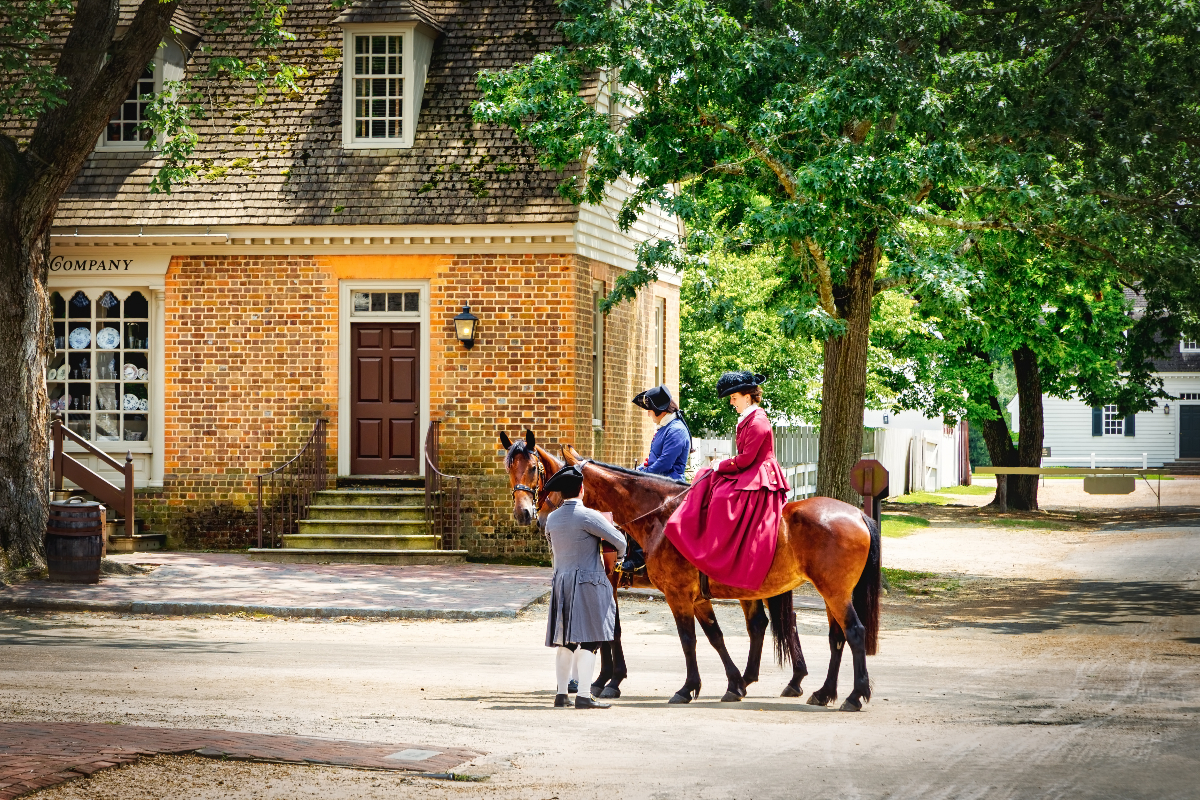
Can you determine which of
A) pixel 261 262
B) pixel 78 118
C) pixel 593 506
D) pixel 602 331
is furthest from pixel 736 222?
pixel 593 506

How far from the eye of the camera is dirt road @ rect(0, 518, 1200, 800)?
7195 millimetres

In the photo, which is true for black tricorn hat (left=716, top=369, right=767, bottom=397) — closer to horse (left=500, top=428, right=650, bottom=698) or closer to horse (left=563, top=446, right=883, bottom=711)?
horse (left=563, top=446, right=883, bottom=711)

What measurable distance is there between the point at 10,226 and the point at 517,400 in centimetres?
716

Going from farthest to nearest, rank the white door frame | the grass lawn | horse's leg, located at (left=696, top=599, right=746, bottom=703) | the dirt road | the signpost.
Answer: the grass lawn
the white door frame
the signpost
horse's leg, located at (left=696, top=599, right=746, bottom=703)
the dirt road

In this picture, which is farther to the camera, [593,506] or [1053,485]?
[1053,485]

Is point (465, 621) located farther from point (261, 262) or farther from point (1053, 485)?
point (1053, 485)

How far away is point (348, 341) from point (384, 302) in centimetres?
79

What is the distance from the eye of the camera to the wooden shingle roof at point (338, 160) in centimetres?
2011

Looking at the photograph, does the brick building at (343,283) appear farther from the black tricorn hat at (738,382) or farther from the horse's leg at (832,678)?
the horse's leg at (832,678)

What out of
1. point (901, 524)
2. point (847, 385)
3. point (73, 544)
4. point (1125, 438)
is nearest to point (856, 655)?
point (847, 385)

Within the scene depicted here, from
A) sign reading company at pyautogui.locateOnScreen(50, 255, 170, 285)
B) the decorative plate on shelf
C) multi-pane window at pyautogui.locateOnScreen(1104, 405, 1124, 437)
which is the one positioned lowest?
multi-pane window at pyautogui.locateOnScreen(1104, 405, 1124, 437)

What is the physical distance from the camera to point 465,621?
48.1 ft

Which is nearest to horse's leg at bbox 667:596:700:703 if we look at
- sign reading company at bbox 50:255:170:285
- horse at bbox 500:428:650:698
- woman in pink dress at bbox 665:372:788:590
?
woman in pink dress at bbox 665:372:788:590

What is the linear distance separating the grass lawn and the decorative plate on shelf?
14.9 metres
